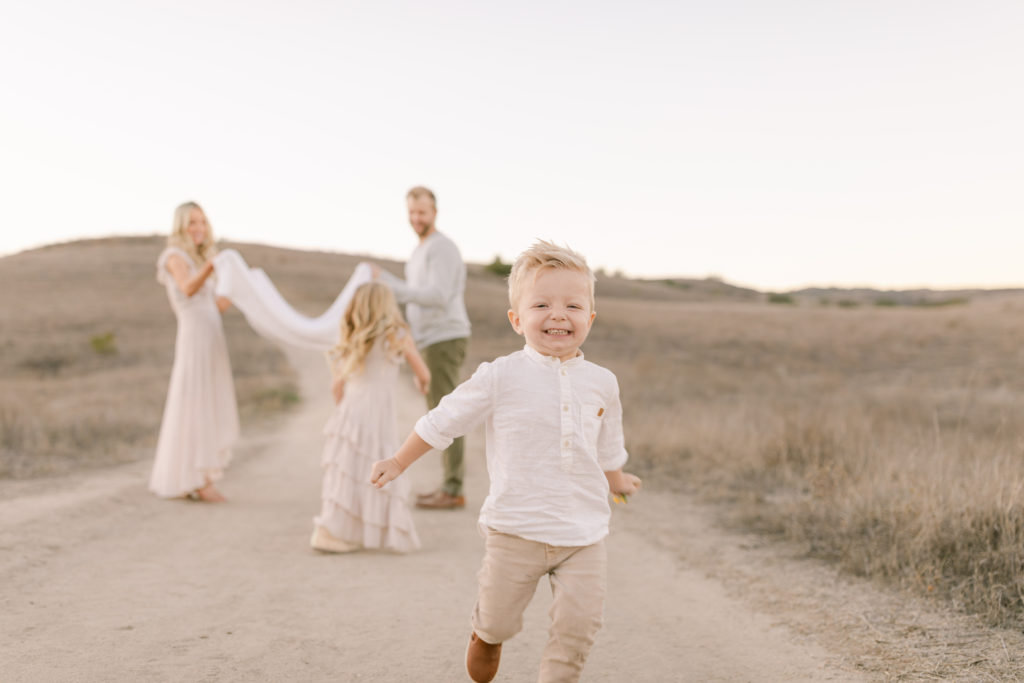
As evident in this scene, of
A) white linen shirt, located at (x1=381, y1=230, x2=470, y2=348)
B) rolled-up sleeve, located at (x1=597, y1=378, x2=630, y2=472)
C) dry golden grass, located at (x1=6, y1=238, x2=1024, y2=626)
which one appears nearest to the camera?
rolled-up sleeve, located at (x1=597, y1=378, x2=630, y2=472)

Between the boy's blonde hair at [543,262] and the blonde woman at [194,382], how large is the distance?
16.7ft

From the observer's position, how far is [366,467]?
6.07 metres

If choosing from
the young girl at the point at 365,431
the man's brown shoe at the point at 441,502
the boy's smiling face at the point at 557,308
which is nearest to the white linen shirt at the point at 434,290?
the young girl at the point at 365,431

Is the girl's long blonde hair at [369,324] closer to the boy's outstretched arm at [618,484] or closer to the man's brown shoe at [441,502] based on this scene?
the man's brown shoe at [441,502]

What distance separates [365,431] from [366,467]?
11.0 inches

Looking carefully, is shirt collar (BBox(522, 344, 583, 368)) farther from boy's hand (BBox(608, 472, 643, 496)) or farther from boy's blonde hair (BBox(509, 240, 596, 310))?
boy's hand (BBox(608, 472, 643, 496))

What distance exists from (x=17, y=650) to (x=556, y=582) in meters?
2.72

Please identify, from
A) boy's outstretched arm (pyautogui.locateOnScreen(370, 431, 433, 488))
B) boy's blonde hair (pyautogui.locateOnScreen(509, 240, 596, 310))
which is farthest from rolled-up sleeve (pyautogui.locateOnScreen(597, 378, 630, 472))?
boy's outstretched arm (pyautogui.locateOnScreen(370, 431, 433, 488))

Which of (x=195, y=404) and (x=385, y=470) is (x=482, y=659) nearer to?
(x=385, y=470)

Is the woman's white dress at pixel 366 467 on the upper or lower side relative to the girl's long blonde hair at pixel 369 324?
lower

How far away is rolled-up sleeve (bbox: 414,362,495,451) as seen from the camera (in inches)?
122

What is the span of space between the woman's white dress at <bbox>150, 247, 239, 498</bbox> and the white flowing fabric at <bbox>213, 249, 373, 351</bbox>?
23 cm

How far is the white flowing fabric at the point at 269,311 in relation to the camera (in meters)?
7.34

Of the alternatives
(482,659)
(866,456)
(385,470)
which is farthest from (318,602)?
(866,456)
